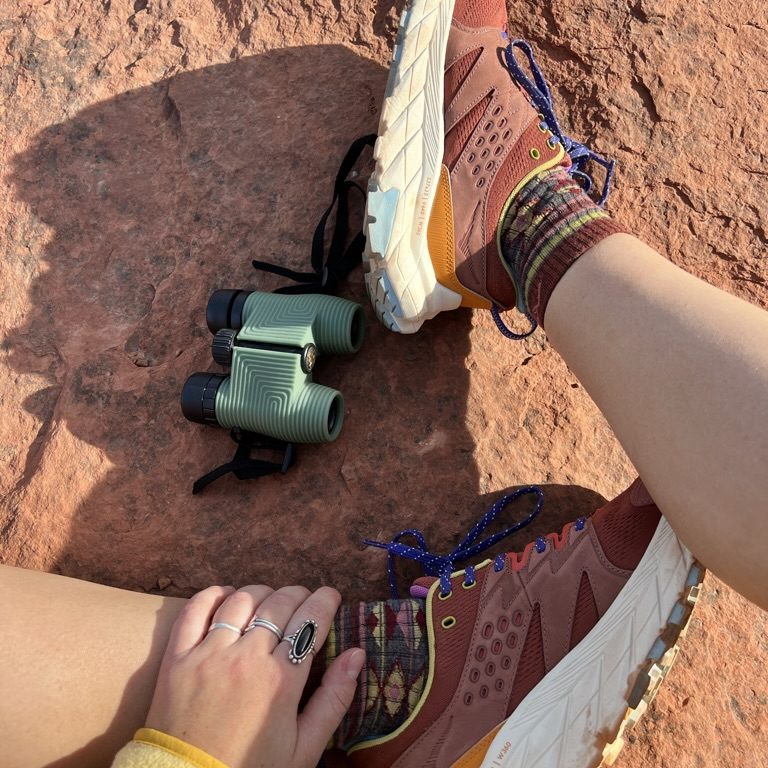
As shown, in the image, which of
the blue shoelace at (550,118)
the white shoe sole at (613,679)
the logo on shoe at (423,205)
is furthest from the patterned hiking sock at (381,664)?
the blue shoelace at (550,118)

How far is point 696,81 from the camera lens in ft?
8.15

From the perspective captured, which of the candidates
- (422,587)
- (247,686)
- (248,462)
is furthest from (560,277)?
(247,686)

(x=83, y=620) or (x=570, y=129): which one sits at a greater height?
(x=570, y=129)

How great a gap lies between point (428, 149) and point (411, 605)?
4.31ft

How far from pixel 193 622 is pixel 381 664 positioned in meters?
0.49

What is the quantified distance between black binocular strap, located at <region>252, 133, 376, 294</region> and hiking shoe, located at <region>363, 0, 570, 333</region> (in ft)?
0.64

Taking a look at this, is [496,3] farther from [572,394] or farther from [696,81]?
[572,394]

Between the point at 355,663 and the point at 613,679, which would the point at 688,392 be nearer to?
the point at 613,679

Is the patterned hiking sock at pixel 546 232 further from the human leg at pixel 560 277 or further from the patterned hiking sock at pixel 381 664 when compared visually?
the patterned hiking sock at pixel 381 664

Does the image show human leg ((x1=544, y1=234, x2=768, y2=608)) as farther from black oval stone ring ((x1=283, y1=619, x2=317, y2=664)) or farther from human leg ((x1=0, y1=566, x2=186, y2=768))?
human leg ((x1=0, y1=566, x2=186, y2=768))

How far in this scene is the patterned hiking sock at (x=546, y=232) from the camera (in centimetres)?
188

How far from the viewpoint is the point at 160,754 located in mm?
1390

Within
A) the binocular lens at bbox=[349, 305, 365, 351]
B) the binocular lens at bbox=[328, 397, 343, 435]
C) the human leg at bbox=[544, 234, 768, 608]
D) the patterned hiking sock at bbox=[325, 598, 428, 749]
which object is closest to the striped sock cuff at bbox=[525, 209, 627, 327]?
the human leg at bbox=[544, 234, 768, 608]

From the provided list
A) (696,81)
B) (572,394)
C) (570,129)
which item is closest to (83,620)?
(572,394)
